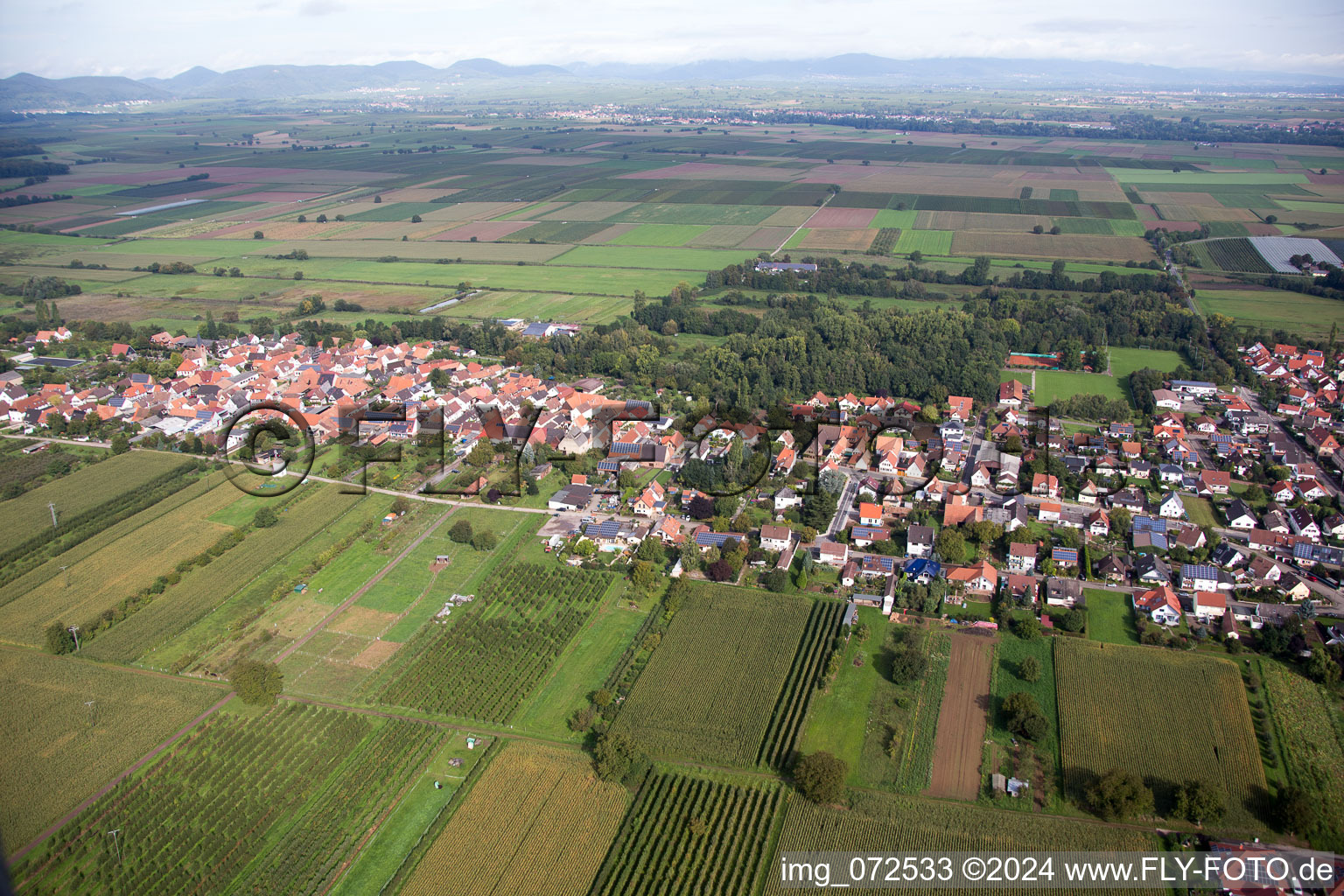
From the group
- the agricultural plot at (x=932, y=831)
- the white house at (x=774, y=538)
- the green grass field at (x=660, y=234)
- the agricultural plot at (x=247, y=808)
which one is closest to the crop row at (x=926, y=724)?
the agricultural plot at (x=932, y=831)

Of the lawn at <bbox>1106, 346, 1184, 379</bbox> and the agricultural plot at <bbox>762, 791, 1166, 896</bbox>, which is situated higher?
the lawn at <bbox>1106, 346, 1184, 379</bbox>

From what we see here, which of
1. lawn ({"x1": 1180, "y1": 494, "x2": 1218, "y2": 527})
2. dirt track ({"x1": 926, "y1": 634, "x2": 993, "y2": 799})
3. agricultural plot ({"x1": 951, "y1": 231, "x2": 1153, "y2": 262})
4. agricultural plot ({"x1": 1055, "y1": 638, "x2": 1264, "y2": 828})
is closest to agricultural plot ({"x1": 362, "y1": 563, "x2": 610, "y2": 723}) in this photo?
dirt track ({"x1": 926, "y1": 634, "x2": 993, "y2": 799})

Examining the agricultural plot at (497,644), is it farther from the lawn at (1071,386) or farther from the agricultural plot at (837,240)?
the agricultural plot at (837,240)

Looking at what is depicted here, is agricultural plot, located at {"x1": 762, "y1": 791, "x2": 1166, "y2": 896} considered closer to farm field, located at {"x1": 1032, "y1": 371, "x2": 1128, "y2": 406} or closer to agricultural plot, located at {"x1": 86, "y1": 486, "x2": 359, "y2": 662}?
agricultural plot, located at {"x1": 86, "y1": 486, "x2": 359, "y2": 662}

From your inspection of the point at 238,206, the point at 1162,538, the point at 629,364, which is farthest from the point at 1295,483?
the point at 238,206

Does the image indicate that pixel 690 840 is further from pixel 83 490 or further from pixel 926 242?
pixel 926 242

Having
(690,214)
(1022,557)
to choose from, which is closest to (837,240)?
(690,214)
